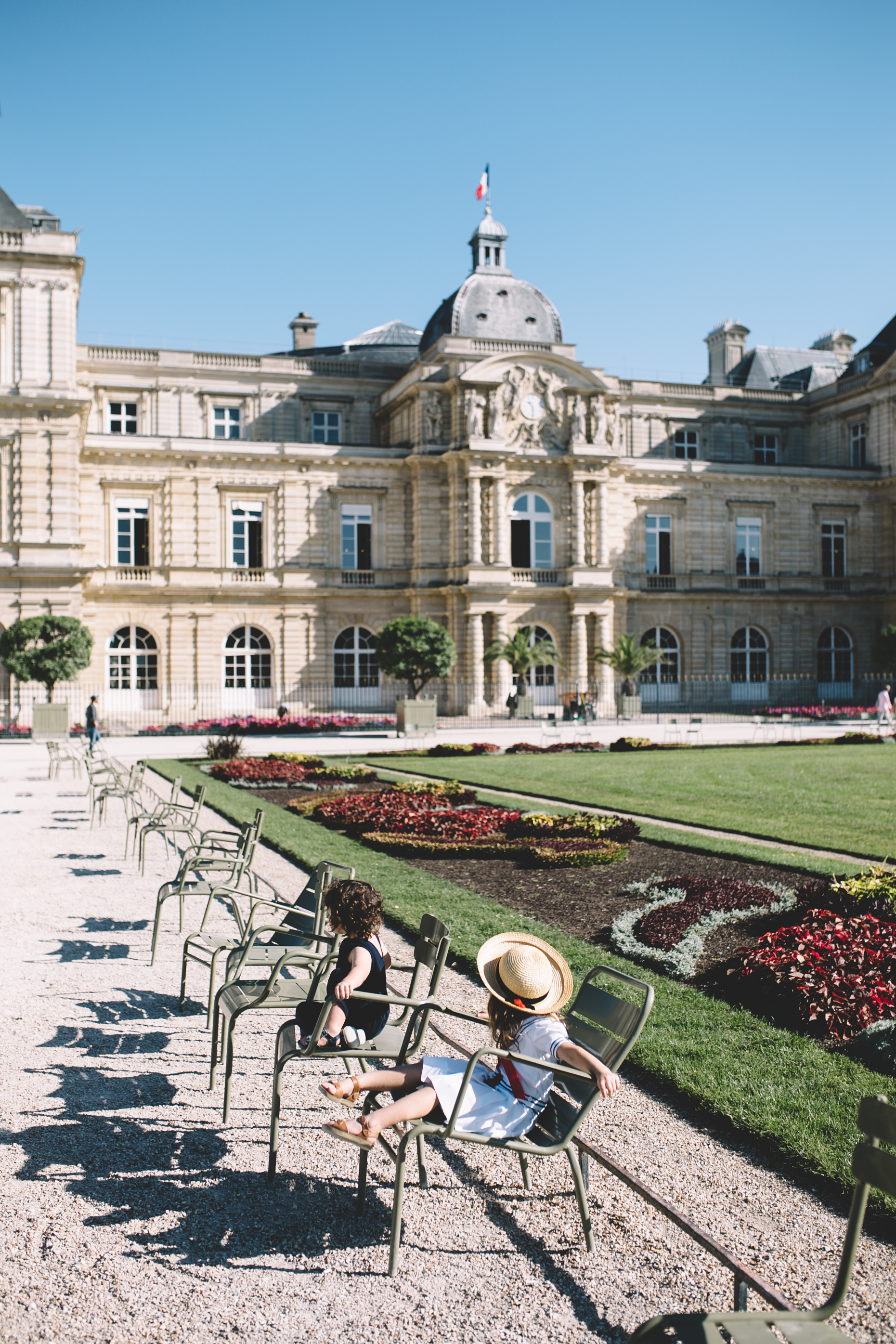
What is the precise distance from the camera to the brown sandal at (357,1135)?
4680mm

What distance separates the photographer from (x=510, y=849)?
13586mm

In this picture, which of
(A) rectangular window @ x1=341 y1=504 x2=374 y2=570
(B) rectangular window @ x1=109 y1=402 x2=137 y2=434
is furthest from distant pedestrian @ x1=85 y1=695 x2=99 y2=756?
(B) rectangular window @ x1=109 y1=402 x2=137 y2=434

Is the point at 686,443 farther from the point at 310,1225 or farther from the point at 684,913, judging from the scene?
the point at 310,1225

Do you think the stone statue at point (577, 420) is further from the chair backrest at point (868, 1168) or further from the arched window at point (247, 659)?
the chair backrest at point (868, 1168)

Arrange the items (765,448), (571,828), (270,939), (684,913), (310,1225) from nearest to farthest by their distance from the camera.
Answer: (310,1225) → (270,939) → (684,913) → (571,828) → (765,448)

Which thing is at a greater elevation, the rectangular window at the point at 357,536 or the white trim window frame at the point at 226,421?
the white trim window frame at the point at 226,421

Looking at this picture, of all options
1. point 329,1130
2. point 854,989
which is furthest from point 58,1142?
point 854,989

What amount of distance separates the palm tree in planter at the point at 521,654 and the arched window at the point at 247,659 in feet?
30.4

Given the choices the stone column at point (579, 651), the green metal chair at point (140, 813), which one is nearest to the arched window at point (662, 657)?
the stone column at point (579, 651)

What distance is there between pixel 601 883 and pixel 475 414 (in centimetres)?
3671

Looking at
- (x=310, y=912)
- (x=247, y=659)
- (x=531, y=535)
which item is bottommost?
(x=310, y=912)

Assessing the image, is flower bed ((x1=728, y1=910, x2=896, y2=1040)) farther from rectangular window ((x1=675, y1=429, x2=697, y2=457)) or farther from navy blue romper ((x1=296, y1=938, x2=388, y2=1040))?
rectangular window ((x1=675, y1=429, x2=697, y2=457))

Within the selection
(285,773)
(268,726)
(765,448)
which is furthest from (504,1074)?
(765,448)

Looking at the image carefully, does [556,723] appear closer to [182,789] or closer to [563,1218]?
[182,789]
